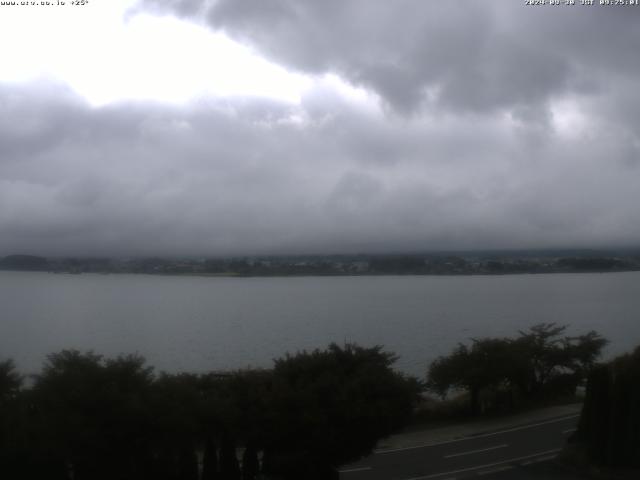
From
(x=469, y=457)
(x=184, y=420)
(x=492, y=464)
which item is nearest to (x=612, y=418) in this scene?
(x=492, y=464)

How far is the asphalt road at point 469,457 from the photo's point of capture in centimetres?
1981

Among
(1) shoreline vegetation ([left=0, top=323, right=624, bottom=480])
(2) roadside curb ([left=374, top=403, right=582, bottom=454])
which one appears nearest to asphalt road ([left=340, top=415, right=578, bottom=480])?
(2) roadside curb ([left=374, top=403, right=582, bottom=454])

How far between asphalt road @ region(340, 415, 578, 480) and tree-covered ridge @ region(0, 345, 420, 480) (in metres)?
3.07

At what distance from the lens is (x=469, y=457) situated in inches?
853

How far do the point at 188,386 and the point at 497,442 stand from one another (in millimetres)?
12014

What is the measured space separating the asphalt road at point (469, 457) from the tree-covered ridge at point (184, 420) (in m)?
3.07

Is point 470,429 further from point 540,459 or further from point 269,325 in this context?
point 269,325

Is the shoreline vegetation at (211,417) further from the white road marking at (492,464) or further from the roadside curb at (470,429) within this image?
the roadside curb at (470,429)

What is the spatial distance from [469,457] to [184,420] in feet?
33.8

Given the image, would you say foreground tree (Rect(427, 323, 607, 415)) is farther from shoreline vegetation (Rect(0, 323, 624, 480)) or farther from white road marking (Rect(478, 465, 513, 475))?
shoreline vegetation (Rect(0, 323, 624, 480))

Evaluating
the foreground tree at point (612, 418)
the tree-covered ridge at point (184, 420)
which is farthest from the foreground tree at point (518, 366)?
the tree-covered ridge at point (184, 420)

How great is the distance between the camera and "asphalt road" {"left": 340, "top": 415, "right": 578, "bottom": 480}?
1981 centimetres

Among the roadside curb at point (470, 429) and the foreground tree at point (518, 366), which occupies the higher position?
the foreground tree at point (518, 366)

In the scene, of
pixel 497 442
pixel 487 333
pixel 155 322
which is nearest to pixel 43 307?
pixel 155 322
